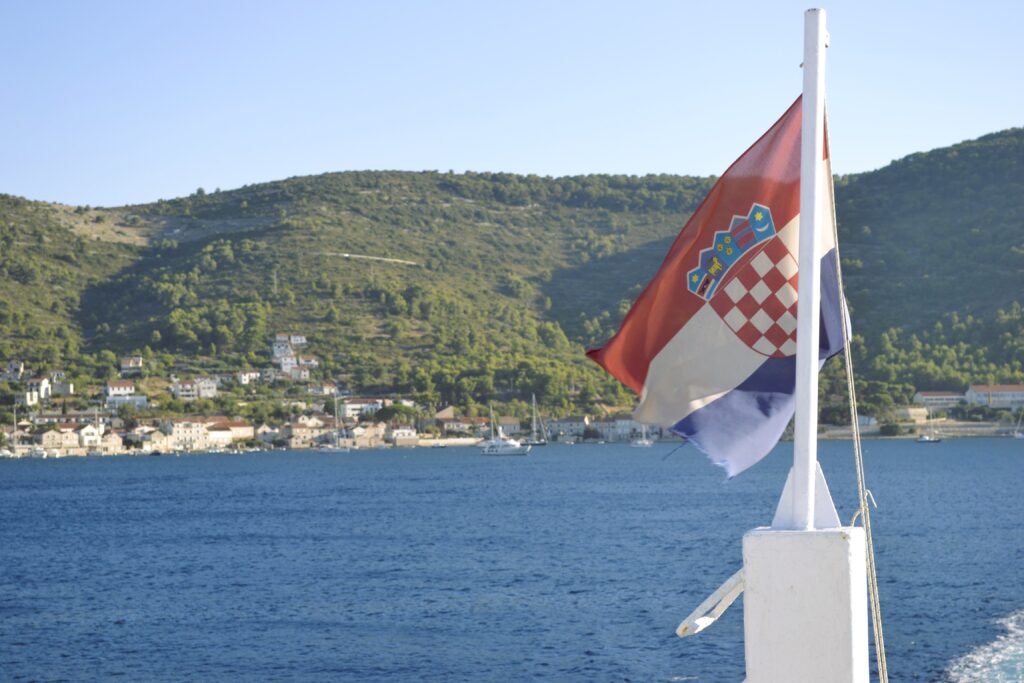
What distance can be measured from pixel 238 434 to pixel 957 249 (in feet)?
294

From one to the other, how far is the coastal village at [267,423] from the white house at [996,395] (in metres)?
0.10

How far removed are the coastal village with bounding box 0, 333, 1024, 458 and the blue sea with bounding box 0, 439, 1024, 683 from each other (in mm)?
65110

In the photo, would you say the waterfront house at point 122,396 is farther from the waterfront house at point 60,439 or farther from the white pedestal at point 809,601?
the white pedestal at point 809,601

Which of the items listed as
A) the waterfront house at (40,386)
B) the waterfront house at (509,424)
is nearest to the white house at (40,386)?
the waterfront house at (40,386)

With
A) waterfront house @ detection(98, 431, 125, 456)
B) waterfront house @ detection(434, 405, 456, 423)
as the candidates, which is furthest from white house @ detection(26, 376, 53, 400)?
waterfront house @ detection(434, 405, 456, 423)

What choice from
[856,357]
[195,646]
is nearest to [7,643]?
[195,646]

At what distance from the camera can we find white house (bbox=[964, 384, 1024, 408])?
478ft

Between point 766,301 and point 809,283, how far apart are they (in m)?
1.08

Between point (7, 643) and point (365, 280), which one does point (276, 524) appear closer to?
point (7, 643)

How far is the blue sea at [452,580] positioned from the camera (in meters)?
25.2

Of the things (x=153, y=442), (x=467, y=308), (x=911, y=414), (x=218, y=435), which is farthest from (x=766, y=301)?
(x=467, y=308)

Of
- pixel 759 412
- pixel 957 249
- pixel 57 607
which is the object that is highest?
pixel 957 249

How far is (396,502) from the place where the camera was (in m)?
72.2

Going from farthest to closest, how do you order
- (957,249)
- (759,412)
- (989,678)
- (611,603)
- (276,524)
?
1. (957,249)
2. (276,524)
3. (611,603)
4. (989,678)
5. (759,412)
